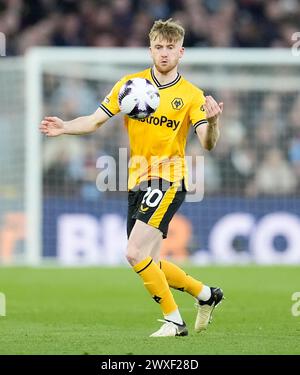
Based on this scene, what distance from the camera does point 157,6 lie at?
23.7 m

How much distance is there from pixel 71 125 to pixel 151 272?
139 centimetres

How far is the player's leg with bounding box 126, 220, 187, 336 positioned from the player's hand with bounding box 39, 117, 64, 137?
989 millimetres

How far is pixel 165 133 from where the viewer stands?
913cm

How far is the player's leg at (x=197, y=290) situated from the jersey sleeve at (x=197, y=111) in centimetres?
120

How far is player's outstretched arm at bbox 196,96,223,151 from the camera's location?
8.45 meters

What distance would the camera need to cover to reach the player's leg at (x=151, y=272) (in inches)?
348

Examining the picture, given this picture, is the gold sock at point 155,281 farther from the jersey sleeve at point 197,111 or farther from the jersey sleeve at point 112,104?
the jersey sleeve at point 112,104

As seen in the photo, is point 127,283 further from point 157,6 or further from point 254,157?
point 157,6

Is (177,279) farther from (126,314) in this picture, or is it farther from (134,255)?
(126,314)

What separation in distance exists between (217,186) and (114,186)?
73.0 inches

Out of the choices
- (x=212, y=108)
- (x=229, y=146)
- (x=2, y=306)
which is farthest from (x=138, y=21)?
(x=212, y=108)

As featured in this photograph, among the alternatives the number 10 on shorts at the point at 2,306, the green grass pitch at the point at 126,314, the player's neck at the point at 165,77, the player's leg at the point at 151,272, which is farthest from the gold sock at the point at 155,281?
the number 10 on shorts at the point at 2,306

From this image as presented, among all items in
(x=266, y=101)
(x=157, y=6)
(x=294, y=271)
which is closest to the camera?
(x=294, y=271)

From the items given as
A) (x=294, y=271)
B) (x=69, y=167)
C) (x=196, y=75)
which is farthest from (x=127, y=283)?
(x=196, y=75)
